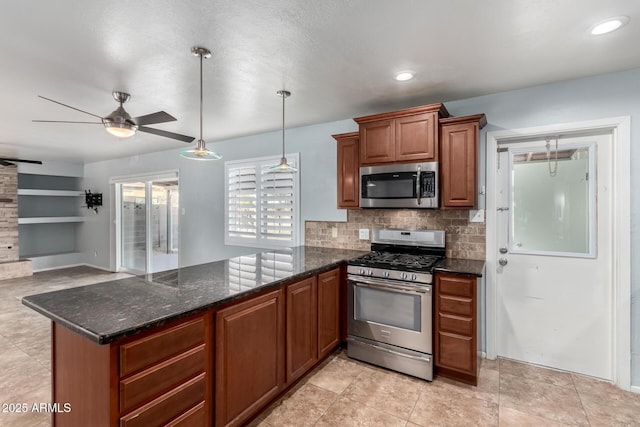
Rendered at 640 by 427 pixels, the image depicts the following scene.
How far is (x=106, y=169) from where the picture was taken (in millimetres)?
6793

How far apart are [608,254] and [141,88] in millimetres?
4171

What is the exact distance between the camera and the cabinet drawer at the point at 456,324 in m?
2.36

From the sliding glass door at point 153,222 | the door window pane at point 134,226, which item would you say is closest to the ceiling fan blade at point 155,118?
the sliding glass door at point 153,222

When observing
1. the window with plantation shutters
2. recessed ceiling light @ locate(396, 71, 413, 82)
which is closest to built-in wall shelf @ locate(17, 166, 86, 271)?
→ the window with plantation shutters

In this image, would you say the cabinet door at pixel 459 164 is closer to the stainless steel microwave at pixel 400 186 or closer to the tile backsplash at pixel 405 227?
the stainless steel microwave at pixel 400 186

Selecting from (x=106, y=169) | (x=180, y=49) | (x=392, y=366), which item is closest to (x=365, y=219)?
(x=392, y=366)

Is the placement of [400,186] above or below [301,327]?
above

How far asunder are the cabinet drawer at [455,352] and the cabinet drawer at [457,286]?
34 cm

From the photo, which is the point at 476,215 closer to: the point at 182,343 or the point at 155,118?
the point at 182,343

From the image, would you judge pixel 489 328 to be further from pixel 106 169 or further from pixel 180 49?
pixel 106 169

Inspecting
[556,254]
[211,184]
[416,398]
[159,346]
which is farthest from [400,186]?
[211,184]

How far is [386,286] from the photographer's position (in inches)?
104

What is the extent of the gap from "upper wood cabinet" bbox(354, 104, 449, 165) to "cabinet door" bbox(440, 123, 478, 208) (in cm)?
11

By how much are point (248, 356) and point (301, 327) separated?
579 millimetres
